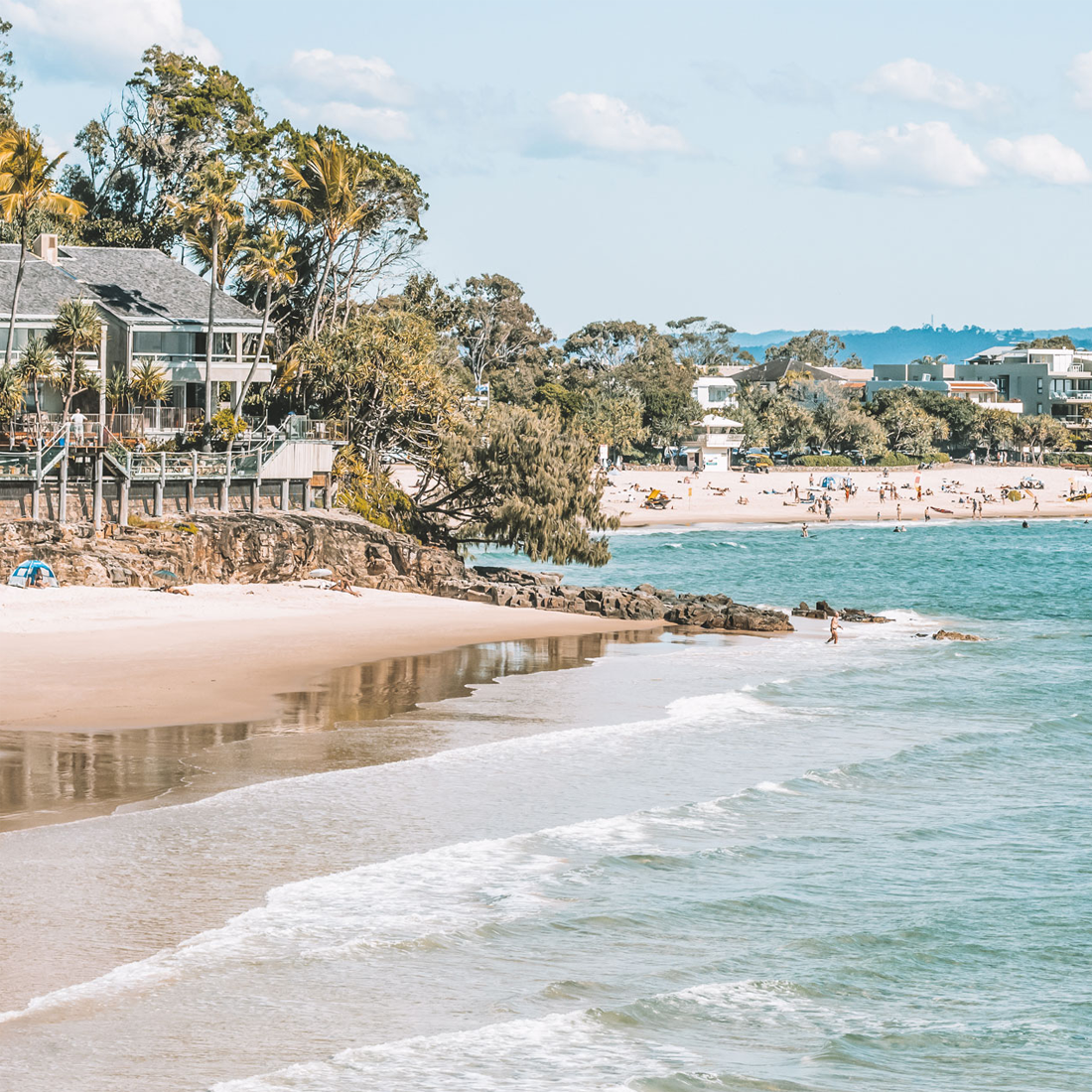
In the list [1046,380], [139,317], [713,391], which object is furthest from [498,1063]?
[1046,380]

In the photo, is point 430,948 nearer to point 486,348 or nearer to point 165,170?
point 165,170

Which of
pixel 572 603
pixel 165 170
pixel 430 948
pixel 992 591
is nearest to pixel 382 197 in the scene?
pixel 165 170

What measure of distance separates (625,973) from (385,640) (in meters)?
21.6

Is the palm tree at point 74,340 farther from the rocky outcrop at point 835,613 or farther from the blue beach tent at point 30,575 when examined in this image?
the rocky outcrop at point 835,613

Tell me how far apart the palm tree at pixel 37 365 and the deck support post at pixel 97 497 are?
2260mm

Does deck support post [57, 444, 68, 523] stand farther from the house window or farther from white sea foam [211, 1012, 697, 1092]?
white sea foam [211, 1012, 697, 1092]

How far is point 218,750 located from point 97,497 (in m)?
19.4

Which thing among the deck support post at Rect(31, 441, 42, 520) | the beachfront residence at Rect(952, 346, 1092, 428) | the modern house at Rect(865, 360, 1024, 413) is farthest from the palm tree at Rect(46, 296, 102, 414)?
the beachfront residence at Rect(952, 346, 1092, 428)

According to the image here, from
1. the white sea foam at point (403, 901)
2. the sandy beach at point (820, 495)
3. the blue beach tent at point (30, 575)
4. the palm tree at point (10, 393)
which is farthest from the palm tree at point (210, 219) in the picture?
the sandy beach at point (820, 495)

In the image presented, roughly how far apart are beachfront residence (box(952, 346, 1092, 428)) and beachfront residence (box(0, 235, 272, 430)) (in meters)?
126

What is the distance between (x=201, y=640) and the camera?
1294 inches

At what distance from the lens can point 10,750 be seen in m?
21.8

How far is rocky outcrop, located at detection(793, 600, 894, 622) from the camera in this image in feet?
149

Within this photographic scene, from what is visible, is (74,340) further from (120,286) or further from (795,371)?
(795,371)
